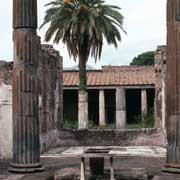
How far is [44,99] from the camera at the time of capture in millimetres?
20094

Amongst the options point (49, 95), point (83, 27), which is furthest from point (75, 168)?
point (83, 27)

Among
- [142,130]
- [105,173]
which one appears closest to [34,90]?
[105,173]

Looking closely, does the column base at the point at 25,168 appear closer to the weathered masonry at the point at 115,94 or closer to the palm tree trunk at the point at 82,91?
the palm tree trunk at the point at 82,91

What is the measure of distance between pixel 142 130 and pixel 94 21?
723 centimetres

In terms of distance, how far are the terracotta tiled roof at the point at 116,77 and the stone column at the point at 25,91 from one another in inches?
1044

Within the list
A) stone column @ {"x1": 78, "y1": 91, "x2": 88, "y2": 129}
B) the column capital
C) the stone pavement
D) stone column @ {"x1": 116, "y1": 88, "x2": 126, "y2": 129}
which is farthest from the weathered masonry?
the column capital

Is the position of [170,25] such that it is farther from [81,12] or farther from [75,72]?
[75,72]

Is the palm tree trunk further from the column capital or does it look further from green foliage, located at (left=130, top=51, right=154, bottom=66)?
green foliage, located at (left=130, top=51, right=154, bottom=66)

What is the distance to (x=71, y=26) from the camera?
91.6ft

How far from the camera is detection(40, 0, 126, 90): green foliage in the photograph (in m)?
27.6

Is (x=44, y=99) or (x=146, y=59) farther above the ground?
(x=146, y=59)

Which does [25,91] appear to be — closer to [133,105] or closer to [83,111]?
[83,111]

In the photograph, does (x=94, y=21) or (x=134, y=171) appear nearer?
(x=134, y=171)

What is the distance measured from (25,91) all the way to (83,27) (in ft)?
54.6
